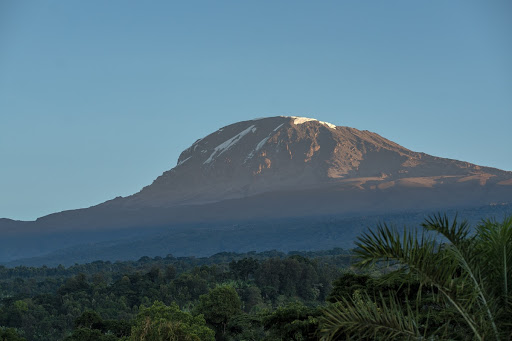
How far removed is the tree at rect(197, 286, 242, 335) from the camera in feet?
249

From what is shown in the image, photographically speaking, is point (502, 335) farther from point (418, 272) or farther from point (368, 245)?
point (368, 245)

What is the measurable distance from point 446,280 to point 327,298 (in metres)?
31.8

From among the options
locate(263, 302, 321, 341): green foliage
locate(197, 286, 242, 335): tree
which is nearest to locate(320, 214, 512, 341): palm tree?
locate(263, 302, 321, 341): green foliage

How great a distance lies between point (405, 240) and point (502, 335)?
8.89ft

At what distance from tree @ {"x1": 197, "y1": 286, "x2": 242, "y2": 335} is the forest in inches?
3.6

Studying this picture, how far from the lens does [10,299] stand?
115m

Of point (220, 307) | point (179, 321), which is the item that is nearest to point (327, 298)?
point (179, 321)

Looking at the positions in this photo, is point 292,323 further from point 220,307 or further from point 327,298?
point 220,307

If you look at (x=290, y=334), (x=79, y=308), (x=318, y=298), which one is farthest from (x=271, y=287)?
(x=290, y=334)

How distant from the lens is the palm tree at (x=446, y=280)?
15.4 metres

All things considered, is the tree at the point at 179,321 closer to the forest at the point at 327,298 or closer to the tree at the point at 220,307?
the forest at the point at 327,298

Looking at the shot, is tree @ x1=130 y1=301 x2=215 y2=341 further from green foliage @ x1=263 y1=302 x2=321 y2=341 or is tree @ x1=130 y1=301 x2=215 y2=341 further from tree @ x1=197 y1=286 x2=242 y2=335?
tree @ x1=197 y1=286 x2=242 y2=335

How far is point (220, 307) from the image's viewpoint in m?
75.9

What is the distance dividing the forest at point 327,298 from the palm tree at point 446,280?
0.9 inches
